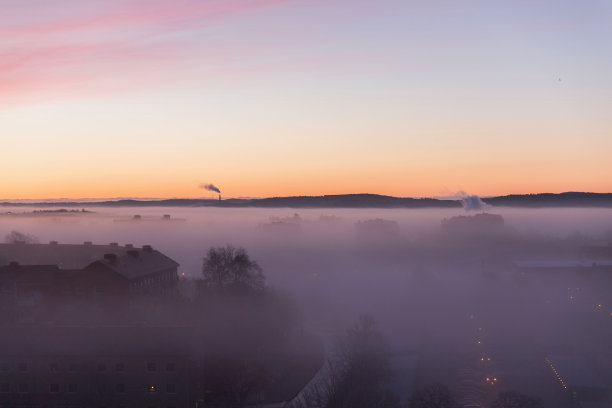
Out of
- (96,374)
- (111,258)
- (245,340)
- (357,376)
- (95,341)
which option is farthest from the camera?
(111,258)

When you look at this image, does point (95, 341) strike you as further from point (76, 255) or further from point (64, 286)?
point (76, 255)

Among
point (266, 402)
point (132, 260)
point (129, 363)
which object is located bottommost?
point (266, 402)

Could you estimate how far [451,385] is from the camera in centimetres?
3831

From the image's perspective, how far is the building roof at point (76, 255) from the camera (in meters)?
53.9

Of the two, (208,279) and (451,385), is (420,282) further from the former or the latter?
(451,385)

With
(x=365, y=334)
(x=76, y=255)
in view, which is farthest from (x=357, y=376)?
(x=76, y=255)

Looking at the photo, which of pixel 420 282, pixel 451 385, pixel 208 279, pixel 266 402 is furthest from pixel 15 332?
pixel 420 282

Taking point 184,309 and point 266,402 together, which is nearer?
point 266,402

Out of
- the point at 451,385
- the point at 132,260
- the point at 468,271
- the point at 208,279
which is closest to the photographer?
the point at 451,385

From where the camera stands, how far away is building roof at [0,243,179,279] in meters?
53.9

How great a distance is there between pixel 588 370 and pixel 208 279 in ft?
109

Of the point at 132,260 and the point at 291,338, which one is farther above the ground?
the point at 132,260

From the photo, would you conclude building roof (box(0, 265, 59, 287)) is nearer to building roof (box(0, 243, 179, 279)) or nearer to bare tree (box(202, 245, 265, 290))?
building roof (box(0, 243, 179, 279))

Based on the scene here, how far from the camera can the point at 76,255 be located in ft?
192
